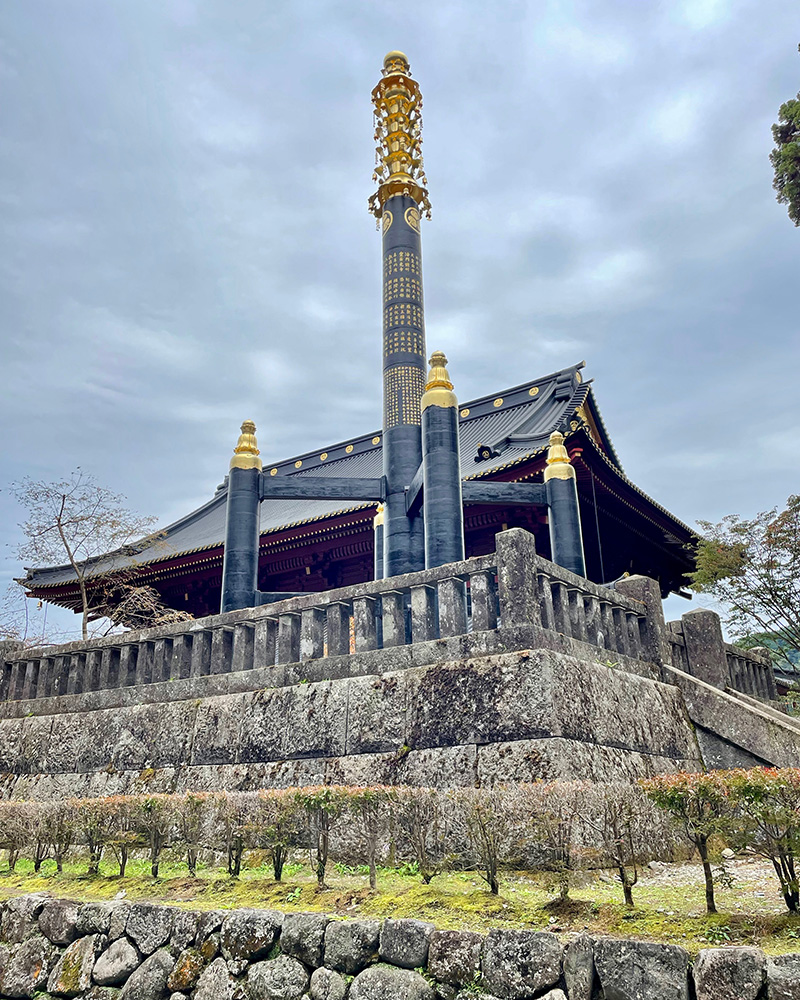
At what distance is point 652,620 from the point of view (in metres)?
8.23

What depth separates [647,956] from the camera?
3131 millimetres

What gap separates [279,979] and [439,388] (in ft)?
21.1

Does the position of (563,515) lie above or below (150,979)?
above

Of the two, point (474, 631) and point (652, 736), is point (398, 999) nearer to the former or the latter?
point (474, 631)

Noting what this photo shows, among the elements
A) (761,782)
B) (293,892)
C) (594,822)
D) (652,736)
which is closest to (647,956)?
(761,782)

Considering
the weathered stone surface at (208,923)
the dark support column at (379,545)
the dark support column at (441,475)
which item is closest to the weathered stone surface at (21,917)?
the weathered stone surface at (208,923)

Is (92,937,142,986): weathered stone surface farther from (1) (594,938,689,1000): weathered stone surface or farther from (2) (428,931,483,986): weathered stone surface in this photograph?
(1) (594,938,689,1000): weathered stone surface

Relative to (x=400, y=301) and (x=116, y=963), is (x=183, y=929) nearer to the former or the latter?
(x=116, y=963)

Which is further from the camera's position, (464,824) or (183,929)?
(464,824)

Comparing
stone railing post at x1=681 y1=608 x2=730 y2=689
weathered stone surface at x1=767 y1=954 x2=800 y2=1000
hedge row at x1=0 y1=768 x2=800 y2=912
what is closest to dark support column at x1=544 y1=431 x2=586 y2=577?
stone railing post at x1=681 y1=608 x2=730 y2=689

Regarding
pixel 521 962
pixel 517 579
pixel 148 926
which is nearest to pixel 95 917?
pixel 148 926

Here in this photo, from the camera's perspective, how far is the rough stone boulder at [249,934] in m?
4.35

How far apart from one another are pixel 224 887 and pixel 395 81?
42.3 feet

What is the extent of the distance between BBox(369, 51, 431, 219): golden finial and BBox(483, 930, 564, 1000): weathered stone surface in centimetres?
1177
